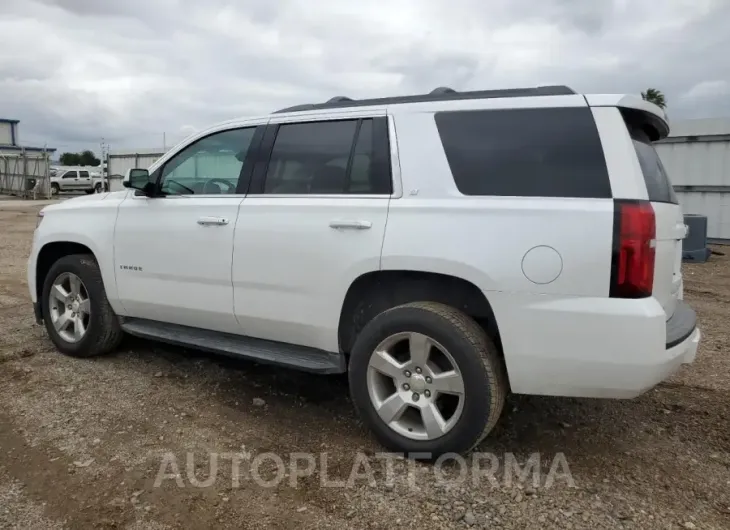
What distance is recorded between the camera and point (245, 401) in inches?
158

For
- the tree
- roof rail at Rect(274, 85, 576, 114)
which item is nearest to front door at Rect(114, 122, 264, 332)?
roof rail at Rect(274, 85, 576, 114)

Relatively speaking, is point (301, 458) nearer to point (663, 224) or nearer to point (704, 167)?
point (663, 224)

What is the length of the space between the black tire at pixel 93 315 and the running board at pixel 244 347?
21 centimetres

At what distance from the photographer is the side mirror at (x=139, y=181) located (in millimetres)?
4211

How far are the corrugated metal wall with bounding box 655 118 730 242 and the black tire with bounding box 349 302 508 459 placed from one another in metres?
12.3

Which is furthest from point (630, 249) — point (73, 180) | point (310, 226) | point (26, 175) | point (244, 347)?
point (73, 180)

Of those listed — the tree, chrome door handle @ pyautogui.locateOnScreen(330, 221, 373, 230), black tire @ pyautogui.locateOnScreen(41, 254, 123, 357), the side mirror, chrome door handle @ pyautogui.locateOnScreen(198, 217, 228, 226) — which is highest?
the tree

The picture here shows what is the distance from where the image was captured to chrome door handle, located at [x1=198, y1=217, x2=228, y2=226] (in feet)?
12.5

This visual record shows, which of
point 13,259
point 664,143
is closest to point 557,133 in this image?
point 13,259

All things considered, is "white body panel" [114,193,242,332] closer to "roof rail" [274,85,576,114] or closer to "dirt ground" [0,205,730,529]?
"dirt ground" [0,205,730,529]

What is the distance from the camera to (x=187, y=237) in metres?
3.98

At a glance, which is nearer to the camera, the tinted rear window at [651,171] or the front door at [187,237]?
the tinted rear window at [651,171]
